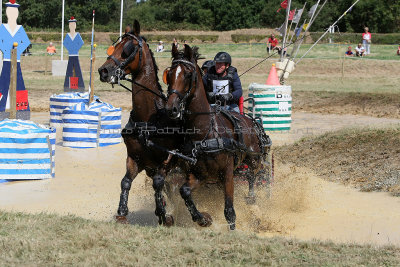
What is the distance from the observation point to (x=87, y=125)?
14.3 meters

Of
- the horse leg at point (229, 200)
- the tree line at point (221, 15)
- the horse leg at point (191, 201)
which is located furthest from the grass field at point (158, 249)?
the tree line at point (221, 15)

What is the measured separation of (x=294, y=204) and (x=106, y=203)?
2981 millimetres

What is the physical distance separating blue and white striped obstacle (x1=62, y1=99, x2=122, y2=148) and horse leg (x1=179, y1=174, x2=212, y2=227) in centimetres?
734

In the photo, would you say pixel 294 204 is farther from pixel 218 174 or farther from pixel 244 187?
pixel 218 174

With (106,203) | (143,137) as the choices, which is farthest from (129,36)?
(106,203)

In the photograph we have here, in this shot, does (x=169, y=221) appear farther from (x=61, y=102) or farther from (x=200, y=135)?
(x=61, y=102)

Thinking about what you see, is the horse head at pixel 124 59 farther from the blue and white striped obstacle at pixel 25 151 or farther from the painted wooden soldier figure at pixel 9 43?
the painted wooden soldier figure at pixel 9 43

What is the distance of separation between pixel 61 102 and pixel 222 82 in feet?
28.9

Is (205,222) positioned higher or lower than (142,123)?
lower

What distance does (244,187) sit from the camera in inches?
384

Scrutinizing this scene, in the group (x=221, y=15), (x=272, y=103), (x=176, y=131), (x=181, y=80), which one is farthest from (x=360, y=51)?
(x=221, y=15)

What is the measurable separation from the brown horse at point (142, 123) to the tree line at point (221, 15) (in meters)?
57.0

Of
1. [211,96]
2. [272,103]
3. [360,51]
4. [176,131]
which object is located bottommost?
[272,103]

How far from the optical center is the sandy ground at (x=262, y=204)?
27.0 ft
